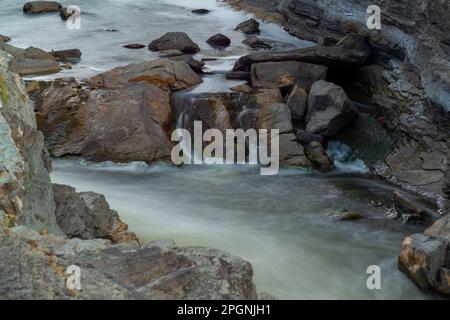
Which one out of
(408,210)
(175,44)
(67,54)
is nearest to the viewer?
(408,210)

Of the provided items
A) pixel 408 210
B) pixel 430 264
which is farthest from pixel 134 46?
pixel 430 264

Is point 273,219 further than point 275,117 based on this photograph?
No

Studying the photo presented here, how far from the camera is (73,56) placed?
20.1 metres

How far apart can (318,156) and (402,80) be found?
323cm

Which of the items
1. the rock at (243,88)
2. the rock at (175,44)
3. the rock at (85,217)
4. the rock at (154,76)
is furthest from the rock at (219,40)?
the rock at (85,217)

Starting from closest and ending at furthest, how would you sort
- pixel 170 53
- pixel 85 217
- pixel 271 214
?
pixel 85 217 → pixel 271 214 → pixel 170 53

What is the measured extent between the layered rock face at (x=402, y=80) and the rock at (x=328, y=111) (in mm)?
482

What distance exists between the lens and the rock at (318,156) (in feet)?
45.6

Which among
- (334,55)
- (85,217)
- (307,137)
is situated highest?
(334,55)

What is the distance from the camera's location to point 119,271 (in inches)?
181

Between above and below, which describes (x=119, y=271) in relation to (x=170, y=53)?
above

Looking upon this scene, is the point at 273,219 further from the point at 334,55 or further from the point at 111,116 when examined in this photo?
the point at 334,55

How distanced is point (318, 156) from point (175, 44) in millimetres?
9164

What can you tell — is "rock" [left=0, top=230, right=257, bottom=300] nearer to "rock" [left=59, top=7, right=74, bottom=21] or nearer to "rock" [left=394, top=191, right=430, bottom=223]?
"rock" [left=394, top=191, right=430, bottom=223]
